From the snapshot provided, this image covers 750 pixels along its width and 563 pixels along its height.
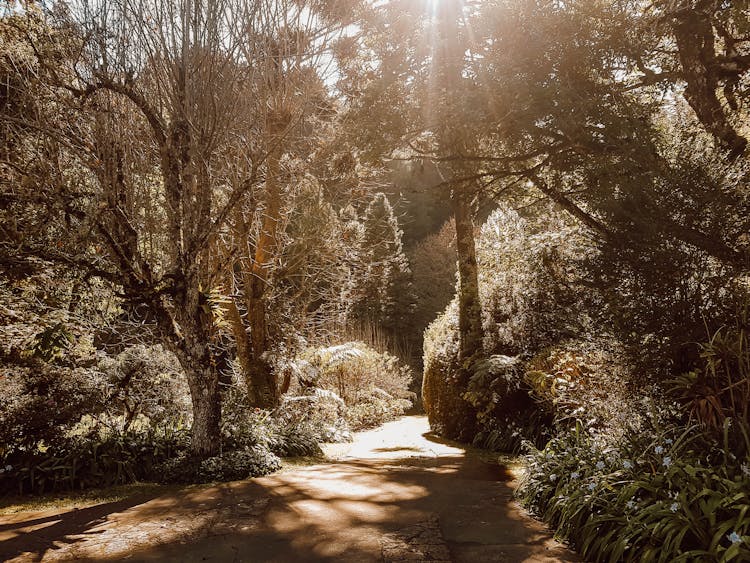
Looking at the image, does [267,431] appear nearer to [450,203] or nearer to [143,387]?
[143,387]

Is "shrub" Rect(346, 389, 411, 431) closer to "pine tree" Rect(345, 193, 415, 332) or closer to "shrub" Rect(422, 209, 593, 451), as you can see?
"shrub" Rect(422, 209, 593, 451)

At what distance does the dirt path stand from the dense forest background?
0.56 metres

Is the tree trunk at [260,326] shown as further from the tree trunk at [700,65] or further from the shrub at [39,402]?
the tree trunk at [700,65]

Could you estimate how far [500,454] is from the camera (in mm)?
8398

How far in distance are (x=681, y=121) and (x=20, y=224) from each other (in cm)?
902

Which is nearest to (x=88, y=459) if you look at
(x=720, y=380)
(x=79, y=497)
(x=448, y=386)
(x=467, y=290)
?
(x=79, y=497)

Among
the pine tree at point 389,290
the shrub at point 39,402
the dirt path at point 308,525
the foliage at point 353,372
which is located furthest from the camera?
the pine tree at point 389,290

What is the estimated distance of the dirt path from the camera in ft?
12.6

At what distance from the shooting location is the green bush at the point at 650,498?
3023mm

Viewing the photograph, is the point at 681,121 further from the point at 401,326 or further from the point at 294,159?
the point at 401,326

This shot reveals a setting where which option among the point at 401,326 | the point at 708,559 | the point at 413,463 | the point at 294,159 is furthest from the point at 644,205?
the point at 401,326

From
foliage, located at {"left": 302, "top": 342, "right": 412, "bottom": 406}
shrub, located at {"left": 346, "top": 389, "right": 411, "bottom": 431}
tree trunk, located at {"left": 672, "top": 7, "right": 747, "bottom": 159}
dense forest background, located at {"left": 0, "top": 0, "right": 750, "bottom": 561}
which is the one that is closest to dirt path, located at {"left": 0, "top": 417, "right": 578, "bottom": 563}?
dense forest background, located at {"left": 0, "top": 0, "right": 750, "bottom": 561}

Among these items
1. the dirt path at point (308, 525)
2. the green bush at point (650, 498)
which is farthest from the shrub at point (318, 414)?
the green bush at point (650, 498)

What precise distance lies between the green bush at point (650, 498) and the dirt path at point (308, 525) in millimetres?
284
